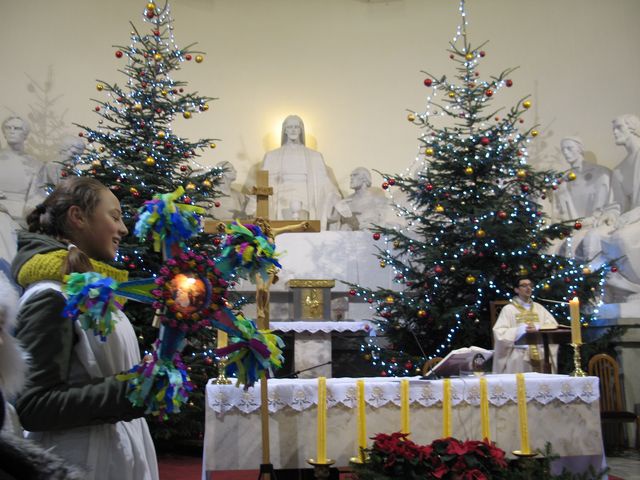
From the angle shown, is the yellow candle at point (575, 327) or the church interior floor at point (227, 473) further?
the church interior floor at point (227, 473)

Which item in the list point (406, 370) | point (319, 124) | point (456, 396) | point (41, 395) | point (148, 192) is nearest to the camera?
point (41, 395)

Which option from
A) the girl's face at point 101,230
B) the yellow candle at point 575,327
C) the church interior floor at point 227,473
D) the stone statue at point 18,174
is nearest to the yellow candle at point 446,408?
the yellow candle at point 575,327

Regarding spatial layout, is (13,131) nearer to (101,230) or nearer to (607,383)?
(607,383)

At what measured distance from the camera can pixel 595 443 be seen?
450 cm

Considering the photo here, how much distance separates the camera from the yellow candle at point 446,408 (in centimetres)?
426

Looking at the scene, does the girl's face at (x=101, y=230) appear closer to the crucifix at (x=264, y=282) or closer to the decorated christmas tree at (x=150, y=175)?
the crucifix at (x=264, y=282)

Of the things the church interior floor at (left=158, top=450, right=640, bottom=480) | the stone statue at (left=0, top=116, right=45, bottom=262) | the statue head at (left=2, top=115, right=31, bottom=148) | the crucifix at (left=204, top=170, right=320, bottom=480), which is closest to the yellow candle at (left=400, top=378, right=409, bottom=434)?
the crucifix at (left=204, top=170, right=320, bottom=480)

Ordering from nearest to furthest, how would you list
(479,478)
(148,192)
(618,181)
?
(479,478), (148,192), (618,181)

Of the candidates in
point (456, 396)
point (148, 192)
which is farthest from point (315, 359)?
point (456, 396)

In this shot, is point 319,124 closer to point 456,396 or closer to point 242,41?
point 242,41

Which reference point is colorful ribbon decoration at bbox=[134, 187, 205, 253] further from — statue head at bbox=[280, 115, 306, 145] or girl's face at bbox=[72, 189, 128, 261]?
statue head at bbox=[280, 115, 306, 145]

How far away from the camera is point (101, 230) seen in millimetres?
1696

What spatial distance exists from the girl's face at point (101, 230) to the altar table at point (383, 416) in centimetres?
239

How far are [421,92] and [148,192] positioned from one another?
6279 mm
